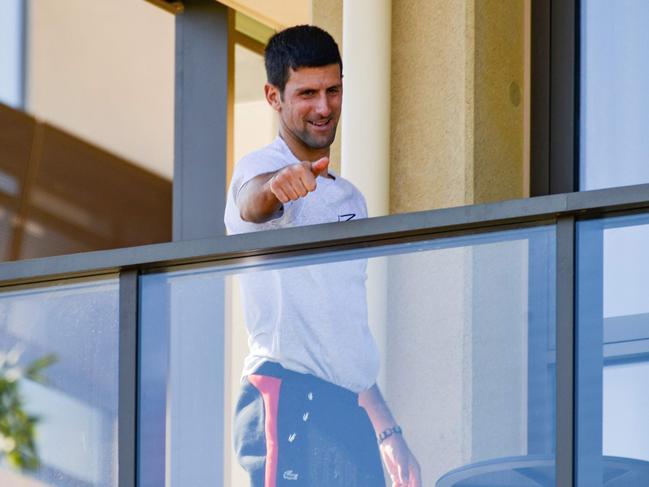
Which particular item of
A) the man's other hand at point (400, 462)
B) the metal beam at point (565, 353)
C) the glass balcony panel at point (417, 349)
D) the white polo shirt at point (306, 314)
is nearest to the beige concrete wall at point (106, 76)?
the glass balcony panel at point (417, 349)

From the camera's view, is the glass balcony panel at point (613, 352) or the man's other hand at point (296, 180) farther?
the man's other hand at point (296, 180)

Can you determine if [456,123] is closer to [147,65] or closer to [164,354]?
[164,354]

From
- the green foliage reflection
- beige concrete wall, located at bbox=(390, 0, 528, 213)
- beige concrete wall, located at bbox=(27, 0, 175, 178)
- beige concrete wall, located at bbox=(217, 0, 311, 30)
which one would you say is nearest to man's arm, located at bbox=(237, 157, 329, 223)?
the green foliage reflection

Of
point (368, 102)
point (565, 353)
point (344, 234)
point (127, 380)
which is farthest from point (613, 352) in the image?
point (368, 102)

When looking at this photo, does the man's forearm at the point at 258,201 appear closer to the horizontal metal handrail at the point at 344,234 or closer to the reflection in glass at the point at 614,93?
the horizontal metal handrail at the point at 344,234

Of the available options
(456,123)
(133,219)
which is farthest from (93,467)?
(133,219)

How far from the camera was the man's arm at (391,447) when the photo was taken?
5.17 metres

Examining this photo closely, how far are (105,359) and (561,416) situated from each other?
1.66 metres

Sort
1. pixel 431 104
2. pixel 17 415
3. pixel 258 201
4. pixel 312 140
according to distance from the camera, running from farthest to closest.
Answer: pixel 431 104, pixel 17 415, pixel 312 140, pixel 258 201

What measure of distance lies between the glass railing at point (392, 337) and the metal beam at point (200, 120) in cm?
357

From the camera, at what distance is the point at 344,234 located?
5.24 m

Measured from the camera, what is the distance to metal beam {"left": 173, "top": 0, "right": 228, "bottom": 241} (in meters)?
9.57

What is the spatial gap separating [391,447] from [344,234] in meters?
0.65

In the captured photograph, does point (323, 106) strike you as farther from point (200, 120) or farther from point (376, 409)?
point (200, 120)
